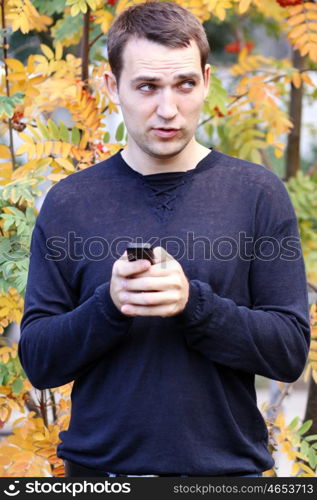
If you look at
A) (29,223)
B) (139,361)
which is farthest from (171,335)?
(29,223)

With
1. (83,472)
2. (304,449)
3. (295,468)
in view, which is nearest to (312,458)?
(304,449)

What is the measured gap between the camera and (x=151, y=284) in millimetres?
1859

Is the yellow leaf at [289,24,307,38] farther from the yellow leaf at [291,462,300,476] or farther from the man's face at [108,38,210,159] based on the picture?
the yellow leaf at [291,462,300,476]

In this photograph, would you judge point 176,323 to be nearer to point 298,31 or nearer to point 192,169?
point 192,169

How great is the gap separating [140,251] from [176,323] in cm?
27

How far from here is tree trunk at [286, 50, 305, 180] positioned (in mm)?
4805

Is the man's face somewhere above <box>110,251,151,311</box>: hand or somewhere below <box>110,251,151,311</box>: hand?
above

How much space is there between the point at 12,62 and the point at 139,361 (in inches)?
65.3

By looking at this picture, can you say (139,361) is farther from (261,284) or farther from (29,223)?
(29,223)

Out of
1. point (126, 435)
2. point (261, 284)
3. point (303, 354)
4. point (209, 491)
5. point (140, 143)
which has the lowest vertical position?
point (209, 491)

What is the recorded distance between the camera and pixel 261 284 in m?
2.13

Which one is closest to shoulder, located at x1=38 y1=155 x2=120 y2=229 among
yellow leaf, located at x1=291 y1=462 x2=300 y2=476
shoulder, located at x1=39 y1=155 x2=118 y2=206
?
→ shoulder, located at x1=39 y1=155 x2=118 y2=206

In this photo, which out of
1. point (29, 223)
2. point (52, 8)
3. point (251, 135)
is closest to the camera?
point (29, 223)

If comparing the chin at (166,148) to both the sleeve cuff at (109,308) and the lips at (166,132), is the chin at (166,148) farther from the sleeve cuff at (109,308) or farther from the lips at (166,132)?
the sleeve cuff at (109,308)
